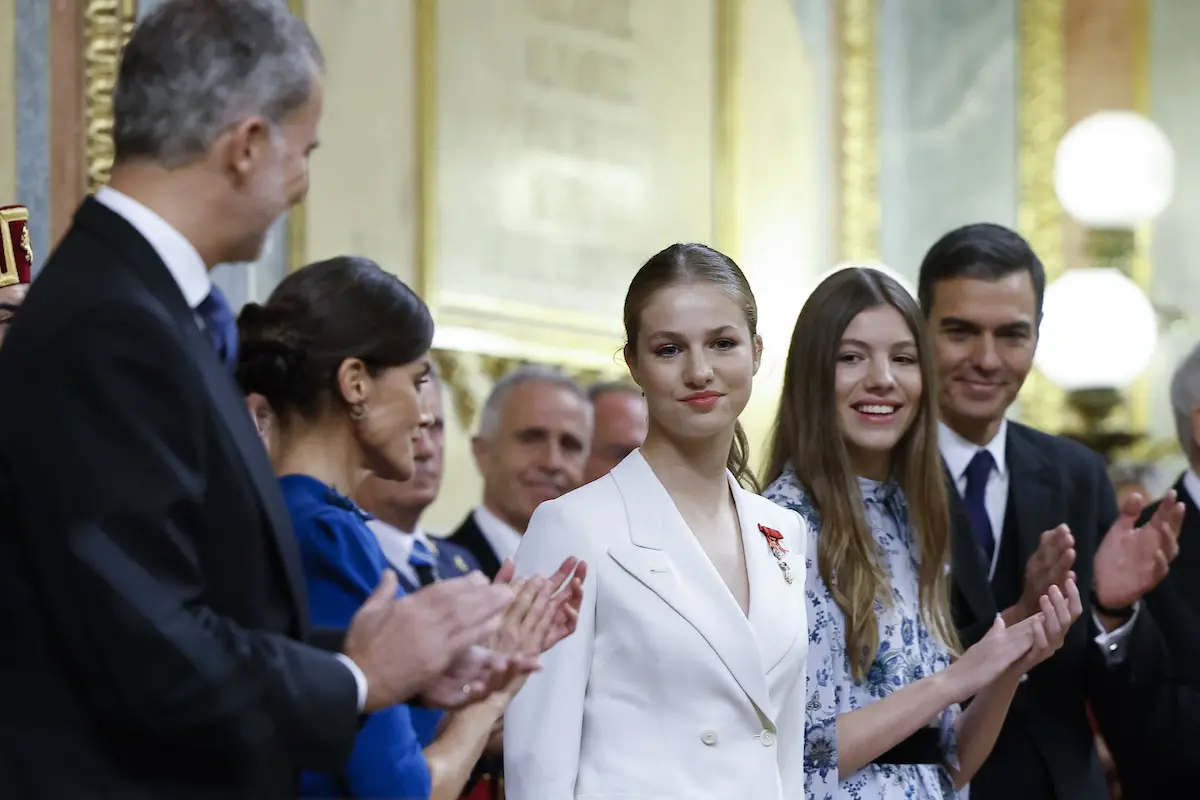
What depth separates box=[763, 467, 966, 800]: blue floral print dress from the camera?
12.0 feet

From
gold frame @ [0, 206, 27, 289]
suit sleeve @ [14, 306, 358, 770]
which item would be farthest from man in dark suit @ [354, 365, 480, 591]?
suit sleeve @ [14, 306, 358, 770]

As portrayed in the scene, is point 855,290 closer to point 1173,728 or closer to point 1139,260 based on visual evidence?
point 1173,728

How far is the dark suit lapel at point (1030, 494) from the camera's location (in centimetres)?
440

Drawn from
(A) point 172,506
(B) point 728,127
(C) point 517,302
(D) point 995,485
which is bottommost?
(D) point 995,485

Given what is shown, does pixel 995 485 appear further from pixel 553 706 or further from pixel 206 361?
pixel 206 361

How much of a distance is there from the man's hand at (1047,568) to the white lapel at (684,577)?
92 centimetres

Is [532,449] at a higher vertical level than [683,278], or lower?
lower

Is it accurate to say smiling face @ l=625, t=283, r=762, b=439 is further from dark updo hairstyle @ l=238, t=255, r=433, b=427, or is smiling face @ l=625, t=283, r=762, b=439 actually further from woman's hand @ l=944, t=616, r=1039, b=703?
woman's hand @ l=944, t=616, r=1039, b=703

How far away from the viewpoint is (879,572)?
A: 3.82m

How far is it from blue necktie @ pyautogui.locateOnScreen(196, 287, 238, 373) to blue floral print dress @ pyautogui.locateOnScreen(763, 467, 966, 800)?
166 centimetres

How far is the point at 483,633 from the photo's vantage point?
2291mm

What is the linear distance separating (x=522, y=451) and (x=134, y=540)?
412 centimetres

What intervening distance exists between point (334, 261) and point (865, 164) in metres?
6.30

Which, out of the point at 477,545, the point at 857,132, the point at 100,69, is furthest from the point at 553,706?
the point at 857,132
